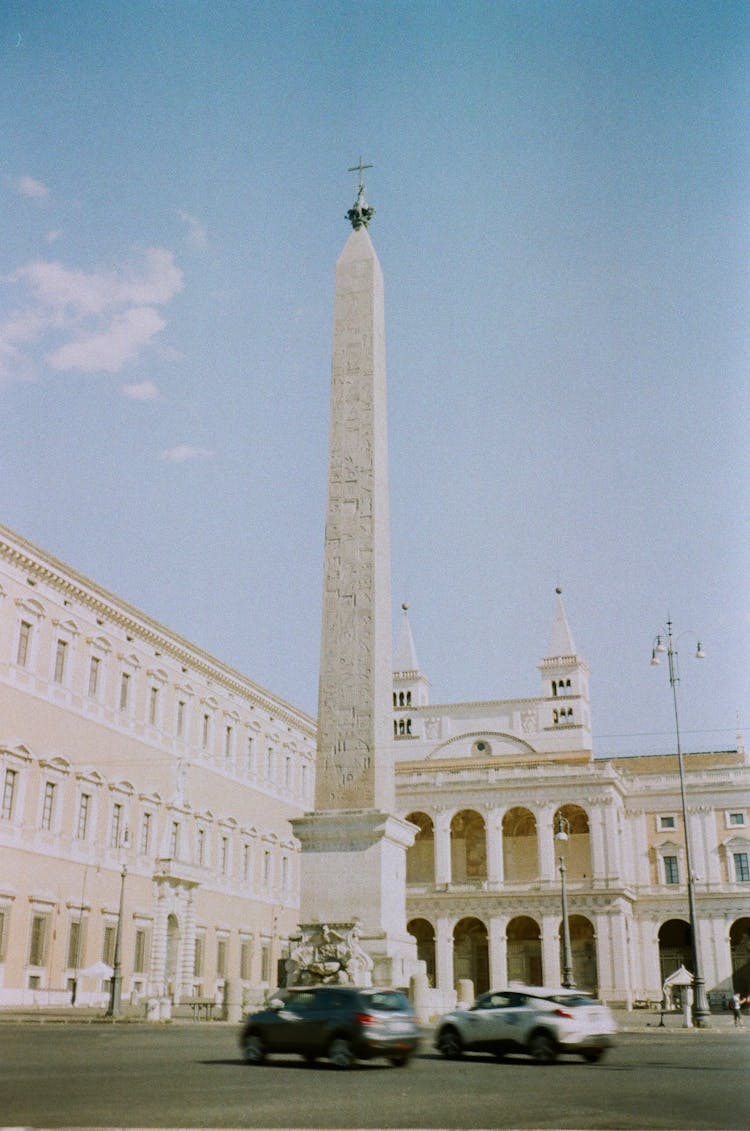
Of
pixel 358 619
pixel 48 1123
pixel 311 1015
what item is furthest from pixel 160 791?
pixel 48 1123

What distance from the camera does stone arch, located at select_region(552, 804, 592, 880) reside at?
63.7m

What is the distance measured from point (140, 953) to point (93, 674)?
9.51 meters

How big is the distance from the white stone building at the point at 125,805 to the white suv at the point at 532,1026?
12716mm

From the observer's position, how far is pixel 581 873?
63.9m

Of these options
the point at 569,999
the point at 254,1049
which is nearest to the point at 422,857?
the point at 569,999

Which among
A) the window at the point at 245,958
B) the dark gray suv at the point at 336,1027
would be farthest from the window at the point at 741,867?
the dark gray suv at the point at 336,1027

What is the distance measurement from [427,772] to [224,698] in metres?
21.5

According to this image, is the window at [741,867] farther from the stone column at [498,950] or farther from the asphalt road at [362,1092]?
the asphalt road at [362,1092]

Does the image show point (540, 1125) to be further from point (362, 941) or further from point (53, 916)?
point (53, 916)

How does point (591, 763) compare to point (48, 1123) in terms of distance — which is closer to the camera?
point (48, 1123)

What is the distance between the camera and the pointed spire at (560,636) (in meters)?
80.9

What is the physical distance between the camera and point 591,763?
64.4 meters

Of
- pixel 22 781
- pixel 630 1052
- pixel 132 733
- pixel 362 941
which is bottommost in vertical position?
pixel 630 1052

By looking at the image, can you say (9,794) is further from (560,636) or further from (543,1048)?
(560,636)
